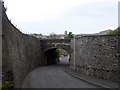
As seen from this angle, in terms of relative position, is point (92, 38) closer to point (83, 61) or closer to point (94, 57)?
point (94, 57)

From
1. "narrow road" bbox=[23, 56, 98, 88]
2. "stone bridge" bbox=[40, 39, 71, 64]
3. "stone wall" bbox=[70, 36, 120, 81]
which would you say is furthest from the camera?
"stone bridge" bbox=[40, 39, 71, 64]

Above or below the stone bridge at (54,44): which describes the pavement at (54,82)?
below

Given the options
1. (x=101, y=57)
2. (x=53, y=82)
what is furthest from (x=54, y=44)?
(x=53, y=82)

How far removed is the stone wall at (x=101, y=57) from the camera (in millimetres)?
25334

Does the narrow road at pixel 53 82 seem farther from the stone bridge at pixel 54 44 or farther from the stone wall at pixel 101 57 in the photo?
the stone bridge at pixel 54 44

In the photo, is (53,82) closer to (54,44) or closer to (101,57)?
(101,57)

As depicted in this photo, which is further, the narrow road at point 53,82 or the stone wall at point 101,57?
the stone wall at point 101,57

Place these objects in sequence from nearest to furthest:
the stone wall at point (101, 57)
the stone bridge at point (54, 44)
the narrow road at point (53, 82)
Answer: the narrow road at point (53, 82) < the stone wall at point (101, 57) < the stone bridge at point (54, 44)

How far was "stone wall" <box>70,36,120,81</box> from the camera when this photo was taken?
83.1 feet

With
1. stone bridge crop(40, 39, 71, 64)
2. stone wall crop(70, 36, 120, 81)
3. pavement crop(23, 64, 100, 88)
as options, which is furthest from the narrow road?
stone bridge crop(40, 39, 71, 64)

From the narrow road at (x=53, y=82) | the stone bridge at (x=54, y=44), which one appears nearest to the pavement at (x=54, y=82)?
the narrow road at (x=53, y=82)

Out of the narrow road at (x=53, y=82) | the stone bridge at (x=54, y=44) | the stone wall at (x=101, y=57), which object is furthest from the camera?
the stone bridge at (x=54, y=44)

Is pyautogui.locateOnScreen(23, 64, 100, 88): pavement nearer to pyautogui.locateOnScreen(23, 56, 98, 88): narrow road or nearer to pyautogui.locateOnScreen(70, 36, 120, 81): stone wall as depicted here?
pyautogui.locateOnScreen(23, 56, 98, 88): narrow road

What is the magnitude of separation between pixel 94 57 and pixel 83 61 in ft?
13.7
